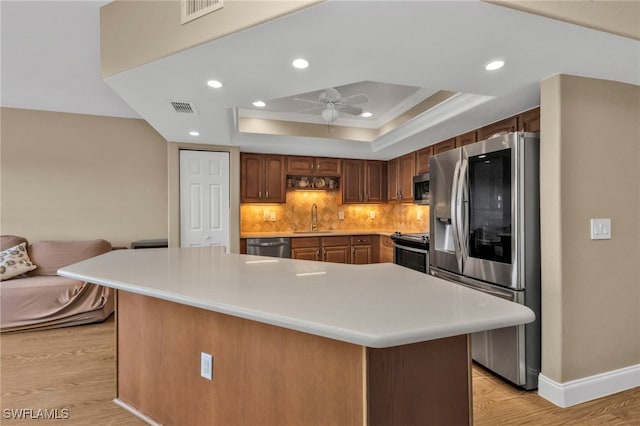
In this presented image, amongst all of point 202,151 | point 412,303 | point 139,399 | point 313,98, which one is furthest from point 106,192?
point 412,303

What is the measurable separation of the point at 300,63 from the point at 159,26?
820mm

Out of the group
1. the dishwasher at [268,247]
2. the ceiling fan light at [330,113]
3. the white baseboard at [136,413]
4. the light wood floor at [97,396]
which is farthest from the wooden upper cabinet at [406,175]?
the white baseboard at [136,413]

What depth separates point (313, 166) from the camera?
5.08 m

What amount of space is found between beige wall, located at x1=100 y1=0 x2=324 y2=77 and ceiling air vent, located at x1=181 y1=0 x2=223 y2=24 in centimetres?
2

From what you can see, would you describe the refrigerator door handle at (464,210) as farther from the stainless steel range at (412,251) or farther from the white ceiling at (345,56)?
the stainless steel range at (412,251)

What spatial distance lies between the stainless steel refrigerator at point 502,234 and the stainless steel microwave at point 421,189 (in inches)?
51.7

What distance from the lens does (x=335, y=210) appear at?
218 inches

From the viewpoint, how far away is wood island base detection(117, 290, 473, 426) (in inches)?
43.1

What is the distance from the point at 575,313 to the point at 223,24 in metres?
2.74

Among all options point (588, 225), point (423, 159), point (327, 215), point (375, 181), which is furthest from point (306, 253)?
point (588, 225)

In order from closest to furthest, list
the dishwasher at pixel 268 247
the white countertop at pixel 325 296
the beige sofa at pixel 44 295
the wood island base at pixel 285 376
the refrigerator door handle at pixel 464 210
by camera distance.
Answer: the white countertop at pixel 325 296, the wood island base at pixel 285 376, the refrigerator door handle at pixel 464 210, the beige sofa at pixel 44 295, the dishwasher at pixel 268 247

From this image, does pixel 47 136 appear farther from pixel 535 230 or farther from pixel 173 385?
pixel 535 230

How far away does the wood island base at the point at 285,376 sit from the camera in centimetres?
109

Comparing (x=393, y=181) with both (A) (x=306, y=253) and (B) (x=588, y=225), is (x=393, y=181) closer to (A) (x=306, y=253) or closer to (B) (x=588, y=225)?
(A) (x=306, y=253)
